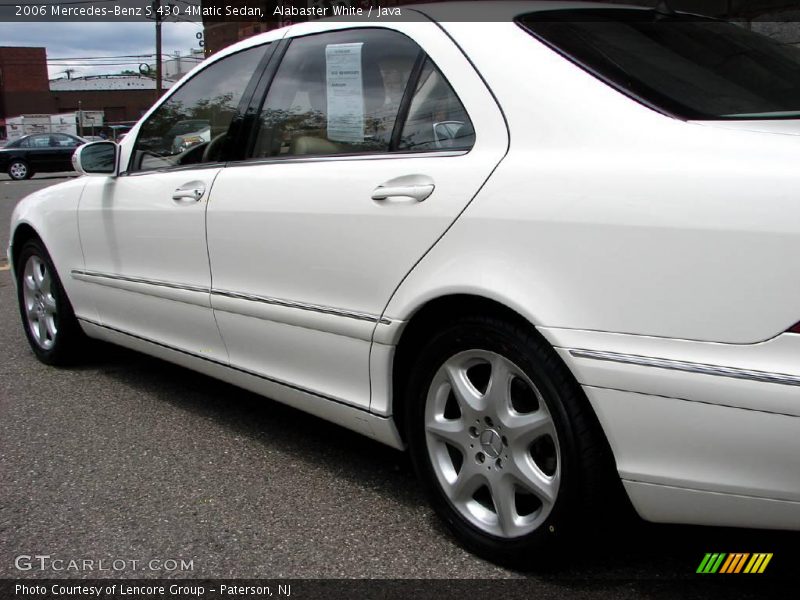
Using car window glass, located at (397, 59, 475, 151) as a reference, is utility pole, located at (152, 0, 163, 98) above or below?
below

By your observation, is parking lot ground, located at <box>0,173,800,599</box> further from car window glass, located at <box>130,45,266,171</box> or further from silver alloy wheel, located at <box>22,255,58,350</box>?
car window glass, located at <box>130,45,266,171</box>

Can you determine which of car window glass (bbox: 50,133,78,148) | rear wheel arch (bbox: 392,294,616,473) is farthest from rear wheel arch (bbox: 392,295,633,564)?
car window glass (bbox: 50,133,78,148)

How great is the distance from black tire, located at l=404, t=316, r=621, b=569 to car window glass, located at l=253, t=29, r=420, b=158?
0.73 metres

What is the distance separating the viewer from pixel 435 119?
260cm

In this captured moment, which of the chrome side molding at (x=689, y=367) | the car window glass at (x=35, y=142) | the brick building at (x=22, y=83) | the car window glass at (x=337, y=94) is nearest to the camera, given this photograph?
the chrome side molding at (x=689, y=367)

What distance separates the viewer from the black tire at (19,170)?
27000mm

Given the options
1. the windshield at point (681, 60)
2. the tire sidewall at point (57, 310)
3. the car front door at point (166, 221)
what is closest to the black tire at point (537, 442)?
the windshield at point (681, 60)

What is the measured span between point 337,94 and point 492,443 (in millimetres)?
1383

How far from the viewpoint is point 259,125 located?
10.9ft

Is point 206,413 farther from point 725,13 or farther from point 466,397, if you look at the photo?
point 725,13

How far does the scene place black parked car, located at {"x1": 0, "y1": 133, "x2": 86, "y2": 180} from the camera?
88.4ft

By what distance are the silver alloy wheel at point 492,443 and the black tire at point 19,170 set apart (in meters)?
27.7

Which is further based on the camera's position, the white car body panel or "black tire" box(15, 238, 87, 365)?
"black tire" box(15, 238, 87, 365)

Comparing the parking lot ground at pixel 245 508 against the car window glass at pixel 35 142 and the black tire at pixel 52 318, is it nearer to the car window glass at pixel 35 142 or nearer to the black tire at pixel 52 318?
the black tire at pixel 52 318
